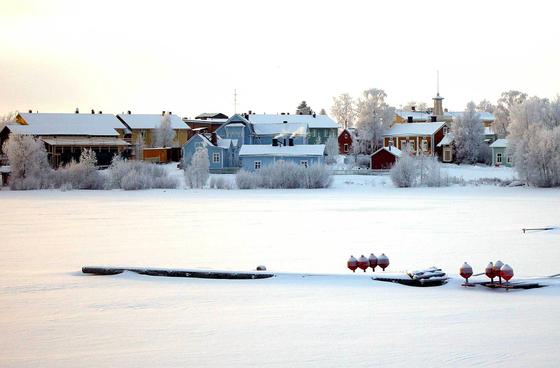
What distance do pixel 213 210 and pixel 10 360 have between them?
25897mm

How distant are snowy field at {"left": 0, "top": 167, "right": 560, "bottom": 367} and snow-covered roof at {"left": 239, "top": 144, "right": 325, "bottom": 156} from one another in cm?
4106

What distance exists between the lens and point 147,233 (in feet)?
80.7

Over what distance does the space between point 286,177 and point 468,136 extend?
28865 millimetres

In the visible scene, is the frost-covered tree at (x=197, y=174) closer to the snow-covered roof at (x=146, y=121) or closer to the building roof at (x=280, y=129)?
the building roof at (x=280, y=129)

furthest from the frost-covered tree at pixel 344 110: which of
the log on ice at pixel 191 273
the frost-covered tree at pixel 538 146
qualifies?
the log on ice at pixel 191 273

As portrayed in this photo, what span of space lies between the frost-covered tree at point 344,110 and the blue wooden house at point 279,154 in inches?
1524

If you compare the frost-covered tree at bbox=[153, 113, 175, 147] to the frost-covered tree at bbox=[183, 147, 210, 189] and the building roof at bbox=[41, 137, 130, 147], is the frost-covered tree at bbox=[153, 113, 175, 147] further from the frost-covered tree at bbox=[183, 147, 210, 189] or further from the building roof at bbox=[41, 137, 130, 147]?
the frost-covered tree at bbox=[183, 147, 210, 189]

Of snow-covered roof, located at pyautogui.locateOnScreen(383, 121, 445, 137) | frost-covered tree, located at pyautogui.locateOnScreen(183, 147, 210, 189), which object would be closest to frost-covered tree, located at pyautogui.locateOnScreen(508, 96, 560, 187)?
frost-covered tree, located at pyautogui.locateOnScreen(183, 147, 210, 189)

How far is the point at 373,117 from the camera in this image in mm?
87000

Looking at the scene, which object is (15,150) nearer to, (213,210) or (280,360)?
(213,210)

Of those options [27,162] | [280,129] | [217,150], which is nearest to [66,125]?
[217,150]

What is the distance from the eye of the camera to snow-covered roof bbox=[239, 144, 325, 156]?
6788 centimetres

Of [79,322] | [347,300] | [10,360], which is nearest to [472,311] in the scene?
[347,300]

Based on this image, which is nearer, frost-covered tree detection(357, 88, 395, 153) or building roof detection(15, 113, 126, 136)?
building roof detection(15, 113, 126, 136)
